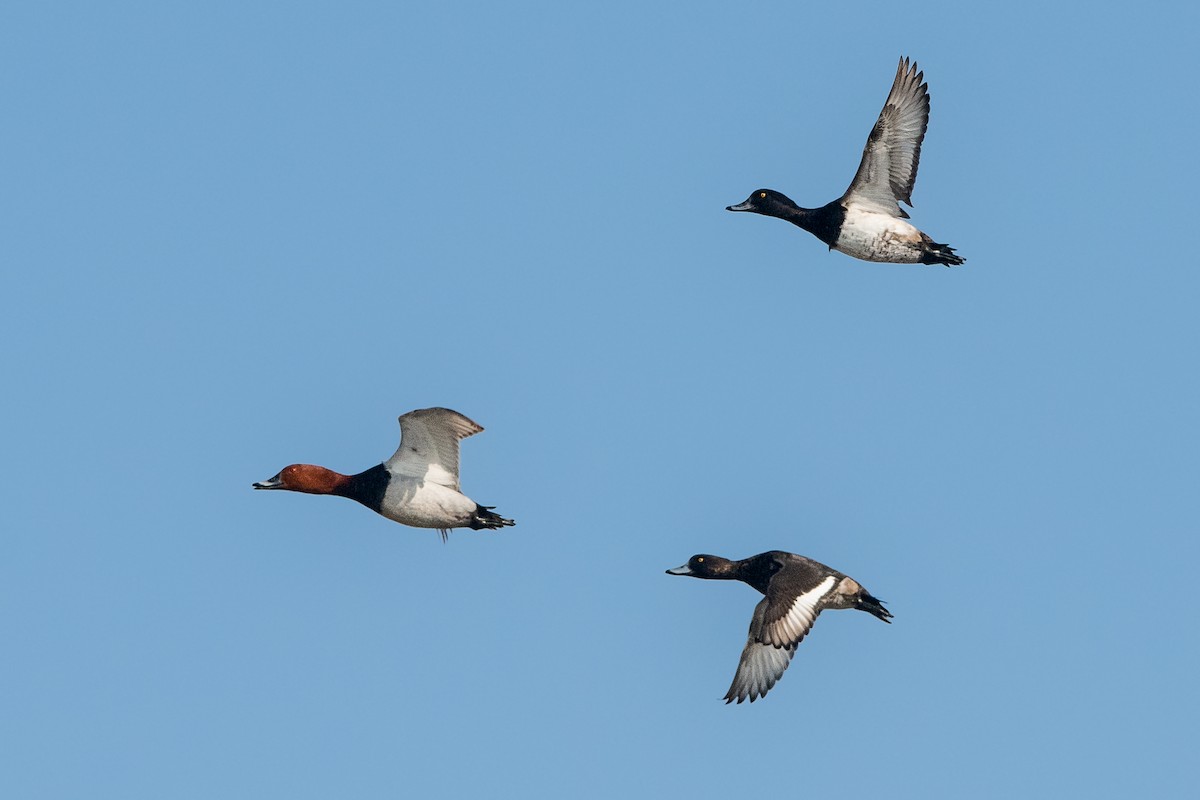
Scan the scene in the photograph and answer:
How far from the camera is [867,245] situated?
937 inches

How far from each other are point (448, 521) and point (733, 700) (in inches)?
154

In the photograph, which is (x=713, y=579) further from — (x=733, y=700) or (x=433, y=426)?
(x=433, y=426)

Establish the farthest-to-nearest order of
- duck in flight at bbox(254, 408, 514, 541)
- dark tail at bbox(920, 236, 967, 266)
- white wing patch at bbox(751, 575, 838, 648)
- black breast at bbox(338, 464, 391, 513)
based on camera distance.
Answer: dark tail at bbox(920, 236, 967, 266)
black breast at bbox(338, 464, 391, 513)
duck in flight at bbox(254, 408, 514, 541)
white wing patch at bbox(751, 575, 838, 648)

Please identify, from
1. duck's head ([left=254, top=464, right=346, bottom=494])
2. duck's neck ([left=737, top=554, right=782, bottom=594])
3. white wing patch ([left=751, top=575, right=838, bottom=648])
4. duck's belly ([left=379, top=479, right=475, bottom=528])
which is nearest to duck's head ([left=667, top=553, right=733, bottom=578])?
duck's neck ([left=737, top=554, right=782, bottom=594])

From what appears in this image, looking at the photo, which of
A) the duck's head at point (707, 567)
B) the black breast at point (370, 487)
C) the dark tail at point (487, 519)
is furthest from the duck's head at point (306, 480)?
the duck's head at point (707, 567)

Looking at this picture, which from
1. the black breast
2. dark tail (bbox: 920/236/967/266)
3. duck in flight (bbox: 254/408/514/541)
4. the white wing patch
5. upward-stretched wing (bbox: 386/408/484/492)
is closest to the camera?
the white wing patch

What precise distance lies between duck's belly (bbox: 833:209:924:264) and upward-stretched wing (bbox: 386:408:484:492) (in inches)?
220

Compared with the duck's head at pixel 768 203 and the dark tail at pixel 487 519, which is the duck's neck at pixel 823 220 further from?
the dark tail at pixel 487 519

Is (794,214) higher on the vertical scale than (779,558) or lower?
higher

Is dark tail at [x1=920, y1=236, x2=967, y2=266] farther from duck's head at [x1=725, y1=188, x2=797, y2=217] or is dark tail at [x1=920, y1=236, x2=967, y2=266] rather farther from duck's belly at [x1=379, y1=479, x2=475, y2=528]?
duck's belly at [x1=379, y1=479, x2=475, y2=528]

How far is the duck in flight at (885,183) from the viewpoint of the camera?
23.9m

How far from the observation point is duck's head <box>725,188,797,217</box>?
25.0 meters

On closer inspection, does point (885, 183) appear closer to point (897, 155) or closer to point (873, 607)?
point (897, 155)

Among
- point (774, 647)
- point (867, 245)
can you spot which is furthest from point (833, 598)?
point (867, 245)
